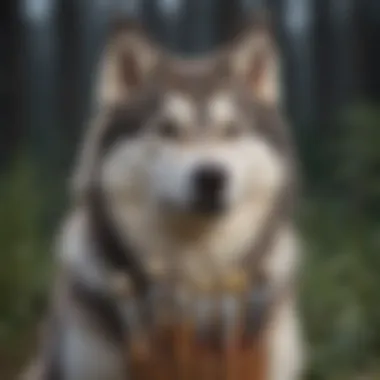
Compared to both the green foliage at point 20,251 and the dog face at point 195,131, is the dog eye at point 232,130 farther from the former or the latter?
the green foliage at point 20,251

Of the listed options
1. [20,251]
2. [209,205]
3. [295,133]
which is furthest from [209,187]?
[20,251]

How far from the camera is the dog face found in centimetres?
169

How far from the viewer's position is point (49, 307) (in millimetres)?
1798

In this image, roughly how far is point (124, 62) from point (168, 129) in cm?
16

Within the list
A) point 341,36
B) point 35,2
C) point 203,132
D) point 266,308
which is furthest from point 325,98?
point 35,2

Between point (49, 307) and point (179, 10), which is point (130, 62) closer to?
point (179, 10)

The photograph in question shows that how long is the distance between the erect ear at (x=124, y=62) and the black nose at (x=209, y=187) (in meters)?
0.21

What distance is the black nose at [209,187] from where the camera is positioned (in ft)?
5.47

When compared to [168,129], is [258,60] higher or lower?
higher

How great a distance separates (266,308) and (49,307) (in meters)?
0.39

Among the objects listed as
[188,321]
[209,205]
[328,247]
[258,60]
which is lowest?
[188,321]

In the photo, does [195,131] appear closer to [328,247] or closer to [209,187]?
[209,187]

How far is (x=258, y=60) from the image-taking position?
1.80m

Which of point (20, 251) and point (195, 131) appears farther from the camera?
point (20, 251)
